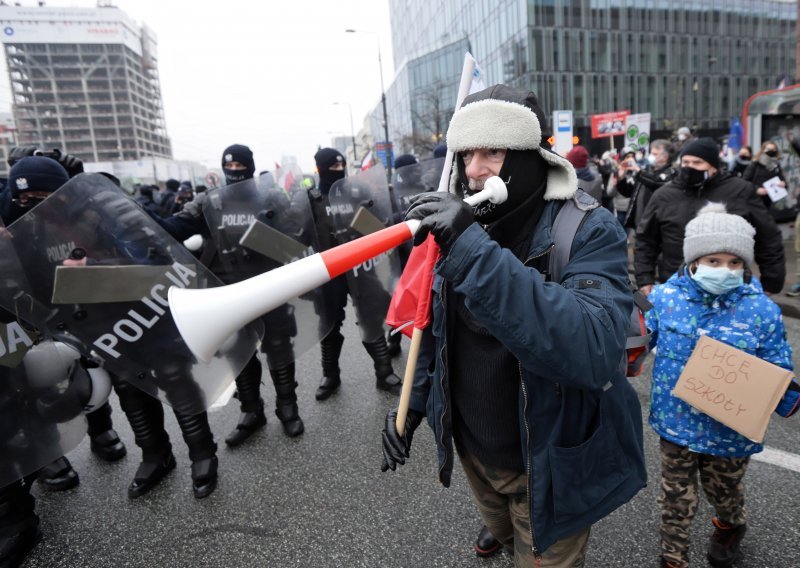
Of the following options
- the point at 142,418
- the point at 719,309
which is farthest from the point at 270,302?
the point at 142,418

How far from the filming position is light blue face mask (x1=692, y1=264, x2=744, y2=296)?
189 cm

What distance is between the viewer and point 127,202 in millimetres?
2379

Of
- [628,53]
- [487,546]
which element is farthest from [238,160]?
[628,53]

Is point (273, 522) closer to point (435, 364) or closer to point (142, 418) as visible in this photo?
point (142, 418)

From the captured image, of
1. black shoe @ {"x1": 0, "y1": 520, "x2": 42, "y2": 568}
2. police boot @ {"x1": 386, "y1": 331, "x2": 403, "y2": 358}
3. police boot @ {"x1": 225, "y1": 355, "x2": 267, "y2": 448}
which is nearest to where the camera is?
black shoe @ {"x1": 0, "y1": 520, "x2": 42, "y2": 568}

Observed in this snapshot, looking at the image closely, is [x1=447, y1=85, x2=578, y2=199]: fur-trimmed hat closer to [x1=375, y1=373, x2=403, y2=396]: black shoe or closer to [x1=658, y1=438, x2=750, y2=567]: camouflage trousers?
[x1=658, y1=438, x2=750, y2=567]: camouflage trousers

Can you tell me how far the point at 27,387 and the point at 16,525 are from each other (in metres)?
0.75

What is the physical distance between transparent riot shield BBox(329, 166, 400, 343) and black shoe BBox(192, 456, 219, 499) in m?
1.52

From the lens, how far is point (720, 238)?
74.9 inches

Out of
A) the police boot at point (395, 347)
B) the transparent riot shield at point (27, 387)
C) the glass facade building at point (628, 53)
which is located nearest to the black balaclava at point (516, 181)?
the transparent riot shield at point (27, 387)

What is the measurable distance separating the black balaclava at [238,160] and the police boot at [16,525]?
2.30 metres

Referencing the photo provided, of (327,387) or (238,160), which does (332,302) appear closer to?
(327,387)

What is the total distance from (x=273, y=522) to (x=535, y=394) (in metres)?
1.84

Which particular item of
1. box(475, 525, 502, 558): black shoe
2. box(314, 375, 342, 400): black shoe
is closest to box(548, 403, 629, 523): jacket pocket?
box(475, 525, 502, 558): black shoe
